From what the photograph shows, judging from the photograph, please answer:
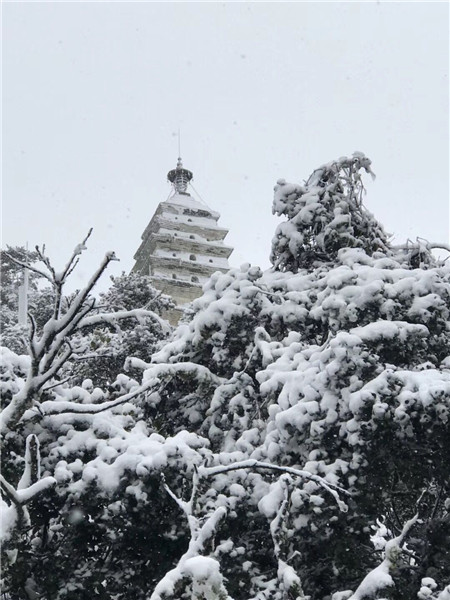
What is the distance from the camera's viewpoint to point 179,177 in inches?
1575

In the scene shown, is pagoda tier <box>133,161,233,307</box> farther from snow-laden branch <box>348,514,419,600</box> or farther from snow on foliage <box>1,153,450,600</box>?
snow-laden branch <box>348,514,419,600</box>

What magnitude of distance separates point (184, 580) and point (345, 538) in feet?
8.37

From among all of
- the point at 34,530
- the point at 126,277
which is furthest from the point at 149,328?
the point at 34,530

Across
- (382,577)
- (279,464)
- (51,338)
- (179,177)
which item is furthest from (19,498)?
(179,177)

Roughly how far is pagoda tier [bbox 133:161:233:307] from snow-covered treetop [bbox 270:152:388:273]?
71.7 ft

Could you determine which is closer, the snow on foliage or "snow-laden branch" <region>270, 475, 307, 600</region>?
"snow-laden branch" <region>270, 475, 307, 600</region>

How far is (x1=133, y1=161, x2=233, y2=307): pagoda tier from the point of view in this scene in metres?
32.6

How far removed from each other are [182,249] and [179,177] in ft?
24.0

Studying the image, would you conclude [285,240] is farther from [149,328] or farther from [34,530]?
[149,328]

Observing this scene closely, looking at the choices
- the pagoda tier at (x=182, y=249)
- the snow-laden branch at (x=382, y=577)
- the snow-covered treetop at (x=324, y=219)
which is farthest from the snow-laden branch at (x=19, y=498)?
the pagoda tier at (x=182, y=249)

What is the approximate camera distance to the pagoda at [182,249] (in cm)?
3256

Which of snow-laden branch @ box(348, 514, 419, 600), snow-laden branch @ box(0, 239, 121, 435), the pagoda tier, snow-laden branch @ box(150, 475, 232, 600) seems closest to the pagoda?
the pagoda tier

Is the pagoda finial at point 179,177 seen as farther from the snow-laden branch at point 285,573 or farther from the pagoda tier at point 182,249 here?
the snow-laden branch at point 285,573

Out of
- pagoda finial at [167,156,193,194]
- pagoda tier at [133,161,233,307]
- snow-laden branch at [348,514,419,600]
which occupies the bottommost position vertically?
snow-laden branch at [348,514,419,600]
